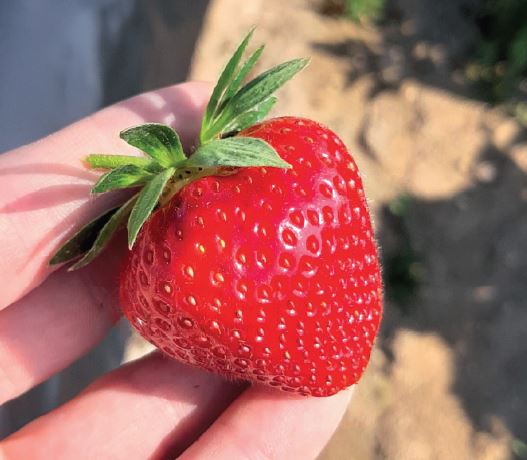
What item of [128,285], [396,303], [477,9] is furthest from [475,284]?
[128,285]

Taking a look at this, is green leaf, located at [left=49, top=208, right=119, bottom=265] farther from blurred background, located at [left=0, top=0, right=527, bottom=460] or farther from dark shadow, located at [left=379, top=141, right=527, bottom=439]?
dark shadow, located at [left=379, top=141, right=527, bottom=439]

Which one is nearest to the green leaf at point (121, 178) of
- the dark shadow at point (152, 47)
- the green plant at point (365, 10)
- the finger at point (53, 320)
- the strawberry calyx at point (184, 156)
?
the strawberry calyx at point (184, 156)

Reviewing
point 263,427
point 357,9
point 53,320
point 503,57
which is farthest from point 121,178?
point 503,57

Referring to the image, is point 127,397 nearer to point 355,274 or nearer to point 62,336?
point 62,336

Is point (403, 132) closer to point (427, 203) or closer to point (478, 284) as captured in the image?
point (427, 203)

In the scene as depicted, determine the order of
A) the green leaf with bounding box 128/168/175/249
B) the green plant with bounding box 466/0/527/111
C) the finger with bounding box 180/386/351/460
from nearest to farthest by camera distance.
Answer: the green leaf with bounding box 128/168/175/249
the finger with bounding box 180/386/351/460
the green plant with bounding box 466/0/527/111

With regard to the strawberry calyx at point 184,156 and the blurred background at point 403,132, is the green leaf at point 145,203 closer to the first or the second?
the strawberry calyx at point 184,156

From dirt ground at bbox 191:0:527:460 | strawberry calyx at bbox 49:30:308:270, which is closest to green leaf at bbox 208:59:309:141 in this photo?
strawberry calyx at bbox 49:30:308:270
